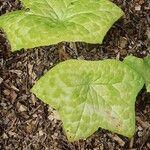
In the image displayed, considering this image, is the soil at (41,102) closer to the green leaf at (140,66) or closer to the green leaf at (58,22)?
the green leaf at (140,66)

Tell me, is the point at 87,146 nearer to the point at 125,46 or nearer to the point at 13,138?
the point at 13,138

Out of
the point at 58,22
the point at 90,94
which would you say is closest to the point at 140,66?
the point at 90,94

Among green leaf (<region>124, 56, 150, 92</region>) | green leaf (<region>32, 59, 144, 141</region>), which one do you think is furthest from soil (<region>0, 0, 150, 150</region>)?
green leaf (<region>32, 59, 144, 141</region>)

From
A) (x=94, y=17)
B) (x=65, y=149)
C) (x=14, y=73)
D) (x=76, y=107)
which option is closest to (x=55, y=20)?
(x=94, y=17)

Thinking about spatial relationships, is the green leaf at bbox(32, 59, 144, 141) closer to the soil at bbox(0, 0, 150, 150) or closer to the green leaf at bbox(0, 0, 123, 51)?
the green leaf at bbox(0, 0, 123, 51)

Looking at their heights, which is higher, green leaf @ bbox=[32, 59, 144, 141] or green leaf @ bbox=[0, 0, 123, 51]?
green leaf @ bbox=[0, 0, 123, 51]

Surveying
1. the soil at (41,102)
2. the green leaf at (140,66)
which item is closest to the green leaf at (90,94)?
the green leaf at (140,66)
